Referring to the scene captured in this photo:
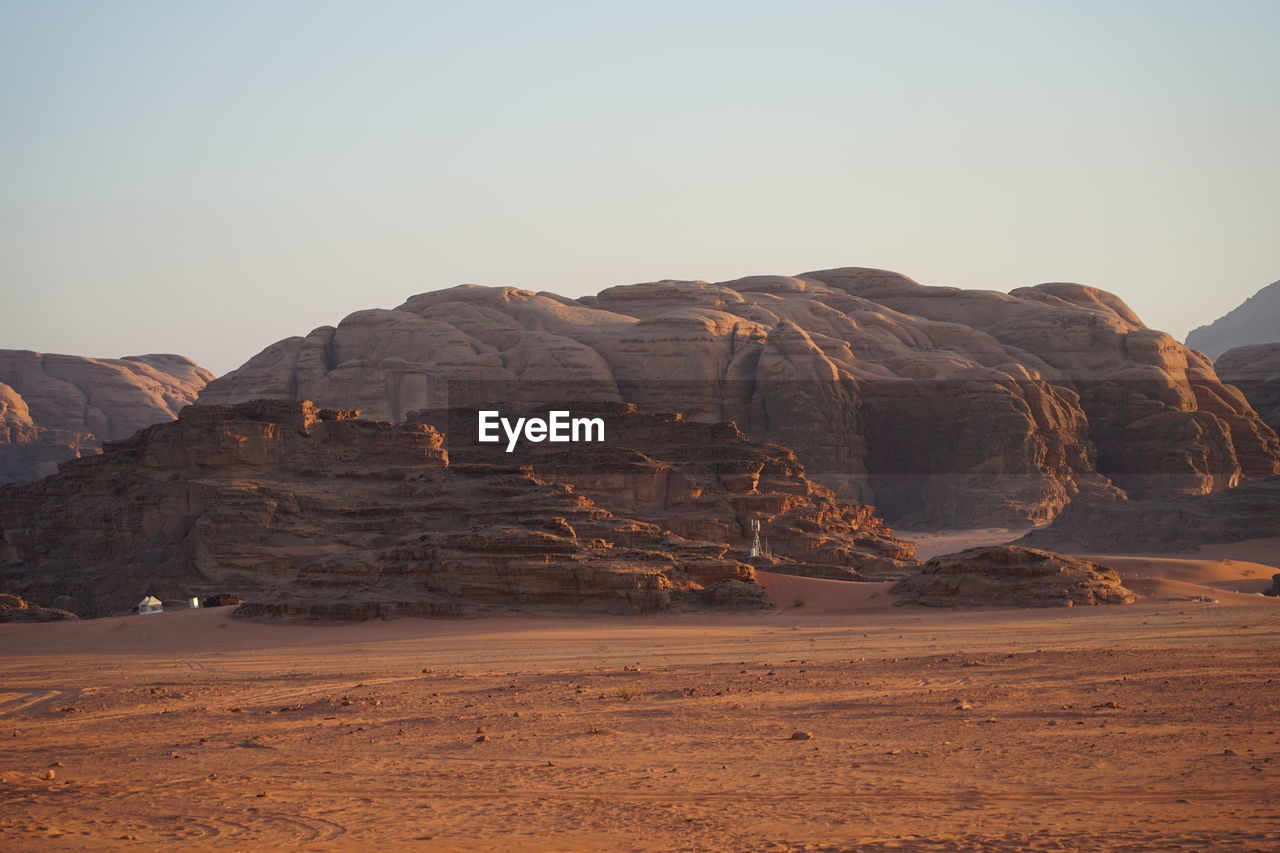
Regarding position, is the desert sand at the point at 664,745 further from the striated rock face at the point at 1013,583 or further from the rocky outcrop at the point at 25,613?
the striated rock face at the point at 1013,583

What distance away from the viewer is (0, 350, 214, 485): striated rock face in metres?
118

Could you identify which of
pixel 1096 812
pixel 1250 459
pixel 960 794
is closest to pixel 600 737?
pixel 960 794

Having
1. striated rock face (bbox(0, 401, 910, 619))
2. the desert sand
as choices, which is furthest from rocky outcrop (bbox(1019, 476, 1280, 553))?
the desert sand

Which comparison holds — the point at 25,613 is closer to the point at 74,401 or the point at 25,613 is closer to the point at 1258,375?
the point at 1258,375

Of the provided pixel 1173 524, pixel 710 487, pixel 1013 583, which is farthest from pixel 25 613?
pixel 1173 524

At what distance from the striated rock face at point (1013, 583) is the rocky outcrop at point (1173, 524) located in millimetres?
24889

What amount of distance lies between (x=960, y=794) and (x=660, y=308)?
94561 mm

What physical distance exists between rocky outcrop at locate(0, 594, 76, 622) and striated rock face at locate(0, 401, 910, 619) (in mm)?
4601

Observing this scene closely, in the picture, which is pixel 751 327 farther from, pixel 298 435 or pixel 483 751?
pixel 483 751

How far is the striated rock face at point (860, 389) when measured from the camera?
8431 centimetres

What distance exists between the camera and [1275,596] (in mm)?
42906

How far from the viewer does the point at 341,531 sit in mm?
43594

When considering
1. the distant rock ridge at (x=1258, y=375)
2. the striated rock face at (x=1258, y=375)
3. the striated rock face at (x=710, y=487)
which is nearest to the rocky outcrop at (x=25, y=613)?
the striated rock face at (x=710, y=487)

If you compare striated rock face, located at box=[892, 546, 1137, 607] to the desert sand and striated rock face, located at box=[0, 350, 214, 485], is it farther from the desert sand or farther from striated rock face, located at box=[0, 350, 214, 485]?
striated rock face, located at box=[0, 350, 214, 485]
